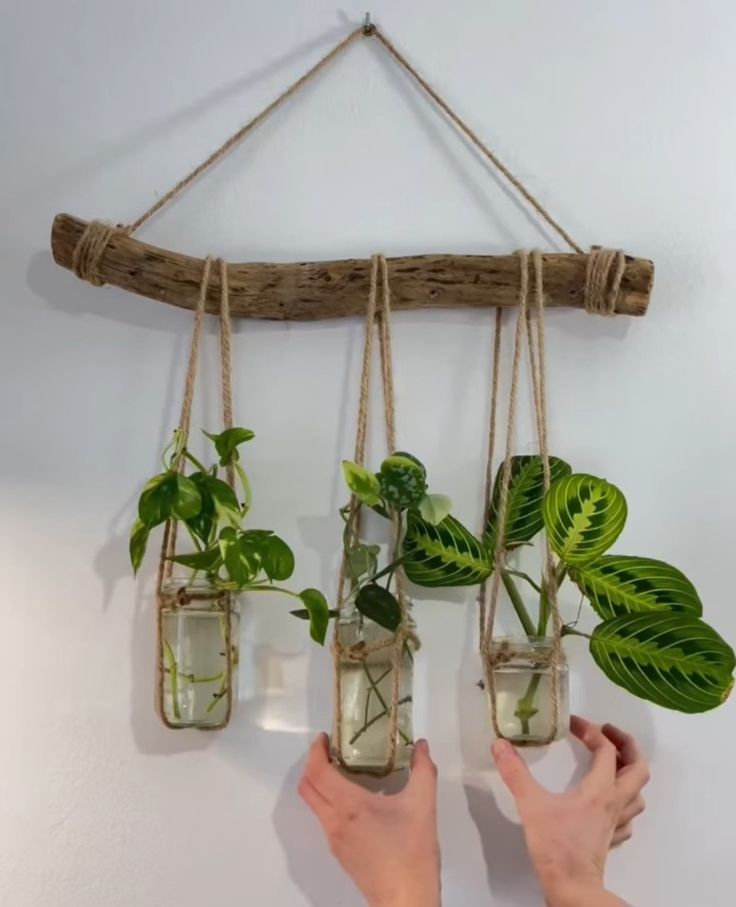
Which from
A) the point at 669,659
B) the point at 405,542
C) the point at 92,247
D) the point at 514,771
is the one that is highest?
the point at 92,247

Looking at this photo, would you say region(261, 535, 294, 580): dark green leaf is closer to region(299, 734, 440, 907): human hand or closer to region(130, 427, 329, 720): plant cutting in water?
region(130, 427, 329, 720): plant cutting in water

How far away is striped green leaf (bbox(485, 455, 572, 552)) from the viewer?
3.11 ft

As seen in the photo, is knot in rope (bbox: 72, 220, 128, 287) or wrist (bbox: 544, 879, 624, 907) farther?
knot in rope (bbox: 72, 220, 128, 287)

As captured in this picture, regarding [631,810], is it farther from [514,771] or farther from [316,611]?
[316,611]

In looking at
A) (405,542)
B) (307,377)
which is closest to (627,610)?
(405,542)

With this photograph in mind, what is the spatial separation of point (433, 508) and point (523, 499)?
0.42ft

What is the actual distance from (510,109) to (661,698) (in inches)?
28.2

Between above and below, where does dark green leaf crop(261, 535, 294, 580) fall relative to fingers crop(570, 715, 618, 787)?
above

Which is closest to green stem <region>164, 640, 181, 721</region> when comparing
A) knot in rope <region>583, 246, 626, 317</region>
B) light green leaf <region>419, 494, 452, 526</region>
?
light green leaf <region>419, 494, 452, 526</region>

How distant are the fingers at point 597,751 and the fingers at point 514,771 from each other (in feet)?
0.20

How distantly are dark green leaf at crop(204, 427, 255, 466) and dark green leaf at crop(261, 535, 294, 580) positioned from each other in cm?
11

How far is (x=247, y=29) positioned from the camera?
1112 millimetres

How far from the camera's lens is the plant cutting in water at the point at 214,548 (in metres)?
0.85

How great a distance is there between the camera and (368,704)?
2.94ft
